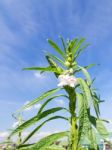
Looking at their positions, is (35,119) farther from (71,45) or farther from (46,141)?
(71,45)

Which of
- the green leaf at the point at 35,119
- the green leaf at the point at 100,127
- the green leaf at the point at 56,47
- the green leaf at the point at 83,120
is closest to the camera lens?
the green leaf at the point at 83,120

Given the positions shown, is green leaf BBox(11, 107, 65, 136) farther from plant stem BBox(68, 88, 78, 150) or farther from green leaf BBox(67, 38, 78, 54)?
green leaf BBox(67, 38, 78, 54)

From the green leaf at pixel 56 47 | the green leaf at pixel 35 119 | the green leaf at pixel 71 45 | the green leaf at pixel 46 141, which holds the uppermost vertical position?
the green leaf at pixel 71 45

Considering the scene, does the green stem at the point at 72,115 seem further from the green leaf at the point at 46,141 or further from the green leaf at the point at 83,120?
the green leaf at the point at 83,120

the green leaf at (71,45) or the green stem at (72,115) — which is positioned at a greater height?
the green leaf at (71,45)

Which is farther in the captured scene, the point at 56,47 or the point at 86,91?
the point at 56,47

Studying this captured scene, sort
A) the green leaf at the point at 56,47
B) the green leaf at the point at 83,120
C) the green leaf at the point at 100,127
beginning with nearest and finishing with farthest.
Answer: the green leaf at the point at 83,120 < the green leaf at the point at 100,127 < the green leaf at the point at 56,47

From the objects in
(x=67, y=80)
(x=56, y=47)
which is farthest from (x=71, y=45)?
(x=67, y=80)

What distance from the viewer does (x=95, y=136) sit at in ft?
8.07

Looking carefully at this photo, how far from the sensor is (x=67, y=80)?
2.65 meters

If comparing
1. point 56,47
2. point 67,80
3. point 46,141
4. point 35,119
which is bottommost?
point 46,141

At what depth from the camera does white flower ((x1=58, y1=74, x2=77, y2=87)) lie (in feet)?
8.66

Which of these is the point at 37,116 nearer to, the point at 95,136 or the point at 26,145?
the point at 26,145

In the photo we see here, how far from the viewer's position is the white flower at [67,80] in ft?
8.66
